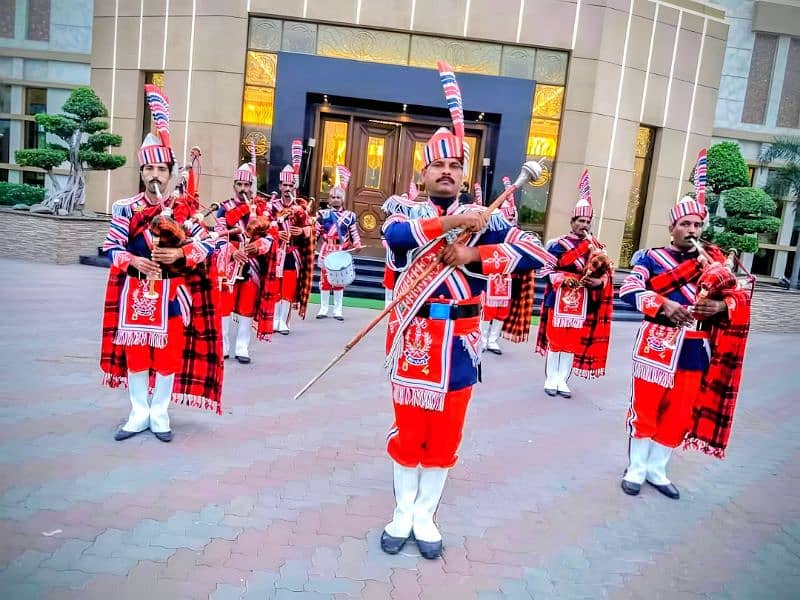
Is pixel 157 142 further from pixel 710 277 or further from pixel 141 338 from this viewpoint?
pixel 710 277

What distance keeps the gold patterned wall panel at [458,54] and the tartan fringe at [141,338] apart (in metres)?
11.2

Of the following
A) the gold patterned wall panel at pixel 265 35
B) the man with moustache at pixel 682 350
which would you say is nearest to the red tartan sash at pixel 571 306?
the man with moustache at pixel 682 350

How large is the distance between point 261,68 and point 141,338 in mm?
10934

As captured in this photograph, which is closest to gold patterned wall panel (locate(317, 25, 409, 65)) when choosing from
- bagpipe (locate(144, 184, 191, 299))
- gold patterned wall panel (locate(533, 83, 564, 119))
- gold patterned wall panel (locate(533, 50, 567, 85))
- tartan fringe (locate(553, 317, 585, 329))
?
gold patterned wall panel (locate(533, 50, 567, 85))

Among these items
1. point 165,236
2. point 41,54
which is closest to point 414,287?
point 165,236

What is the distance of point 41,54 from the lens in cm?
1831

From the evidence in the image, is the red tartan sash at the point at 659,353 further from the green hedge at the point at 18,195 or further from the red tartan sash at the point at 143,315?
the green hedge at the point at 18,195

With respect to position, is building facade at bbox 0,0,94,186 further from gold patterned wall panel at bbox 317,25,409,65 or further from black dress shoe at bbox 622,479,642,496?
black dress shoe at bbox 622,479,642,496

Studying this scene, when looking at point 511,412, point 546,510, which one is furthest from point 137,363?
point 511,412

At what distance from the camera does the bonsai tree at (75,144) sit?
12359 millimetres

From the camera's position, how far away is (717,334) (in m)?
4.23

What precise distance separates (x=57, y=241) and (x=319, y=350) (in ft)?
26.3

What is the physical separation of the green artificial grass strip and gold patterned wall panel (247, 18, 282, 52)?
5873 millimetres

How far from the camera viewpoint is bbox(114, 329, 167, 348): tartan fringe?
4.23 meters
